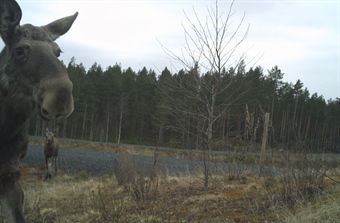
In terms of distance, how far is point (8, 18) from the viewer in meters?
2.99

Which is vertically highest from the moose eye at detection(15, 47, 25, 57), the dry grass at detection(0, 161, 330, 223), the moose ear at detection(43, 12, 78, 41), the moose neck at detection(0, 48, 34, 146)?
the moose ear at detection(43, 12, 78, 41)

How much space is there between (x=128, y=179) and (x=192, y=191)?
1368mm

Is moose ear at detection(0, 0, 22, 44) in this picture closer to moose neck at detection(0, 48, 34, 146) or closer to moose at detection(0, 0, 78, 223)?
moose at detection(0, 0, 78, 223)

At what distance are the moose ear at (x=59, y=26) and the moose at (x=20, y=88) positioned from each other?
0.06 feet

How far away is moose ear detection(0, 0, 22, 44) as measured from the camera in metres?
2.89

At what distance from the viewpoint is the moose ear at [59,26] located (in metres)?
3.60

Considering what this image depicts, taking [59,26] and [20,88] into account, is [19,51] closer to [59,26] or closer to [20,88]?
[20,88]

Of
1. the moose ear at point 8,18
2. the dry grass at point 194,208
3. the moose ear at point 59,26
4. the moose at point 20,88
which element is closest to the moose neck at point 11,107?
the moose at point 20,88

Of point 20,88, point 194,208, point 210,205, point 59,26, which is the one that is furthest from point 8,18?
point 210,205

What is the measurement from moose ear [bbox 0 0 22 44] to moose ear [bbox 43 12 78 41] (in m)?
0.52

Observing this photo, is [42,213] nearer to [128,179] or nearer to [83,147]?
[128,179]

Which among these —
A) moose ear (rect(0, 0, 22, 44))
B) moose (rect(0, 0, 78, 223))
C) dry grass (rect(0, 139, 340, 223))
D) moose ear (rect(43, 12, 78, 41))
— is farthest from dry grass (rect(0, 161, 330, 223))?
moose ear (rect(0, 0, 22, 44))

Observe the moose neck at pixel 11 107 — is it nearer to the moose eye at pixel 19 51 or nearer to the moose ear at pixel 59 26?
the moose eye at pixel 19 51

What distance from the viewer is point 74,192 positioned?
28.7 ft
